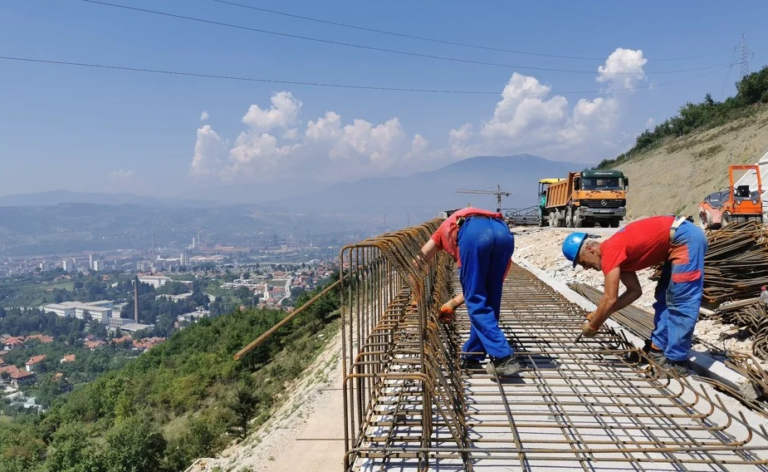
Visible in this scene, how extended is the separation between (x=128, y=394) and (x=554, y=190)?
24.3m

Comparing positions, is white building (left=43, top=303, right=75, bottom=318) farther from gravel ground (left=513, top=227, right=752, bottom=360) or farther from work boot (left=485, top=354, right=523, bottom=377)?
work boot (left=485, top=354, right=523, bottom=377)

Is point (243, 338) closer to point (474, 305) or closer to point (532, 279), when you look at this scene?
point (532, 279)

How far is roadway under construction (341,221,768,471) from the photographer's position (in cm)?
266

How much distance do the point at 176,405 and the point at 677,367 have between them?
73.6 ft

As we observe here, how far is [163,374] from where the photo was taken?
29.3 m

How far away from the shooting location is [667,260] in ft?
13.4

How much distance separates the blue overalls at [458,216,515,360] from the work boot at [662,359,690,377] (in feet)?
4.18

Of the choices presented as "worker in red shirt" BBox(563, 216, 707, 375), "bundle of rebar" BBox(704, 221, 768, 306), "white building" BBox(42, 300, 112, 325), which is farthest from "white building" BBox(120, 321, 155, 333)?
"worker in red shirt" BBox(563, 216, 707, 375)

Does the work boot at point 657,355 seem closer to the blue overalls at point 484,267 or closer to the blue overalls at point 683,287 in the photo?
the blue overalls at point 683,287

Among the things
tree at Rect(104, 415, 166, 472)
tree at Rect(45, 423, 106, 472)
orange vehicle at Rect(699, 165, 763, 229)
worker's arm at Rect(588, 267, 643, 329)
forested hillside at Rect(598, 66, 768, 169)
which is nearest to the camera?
worker's arm at Rect(588, 267, 643, 329)

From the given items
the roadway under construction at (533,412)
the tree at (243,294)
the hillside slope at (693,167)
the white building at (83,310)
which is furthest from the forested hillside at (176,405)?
the white building at (83,310)

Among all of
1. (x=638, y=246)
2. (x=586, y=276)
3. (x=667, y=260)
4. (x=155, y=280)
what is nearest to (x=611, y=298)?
(x=638, y=246)

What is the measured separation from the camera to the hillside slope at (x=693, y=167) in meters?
27.6

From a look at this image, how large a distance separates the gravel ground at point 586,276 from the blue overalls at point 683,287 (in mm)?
1368
